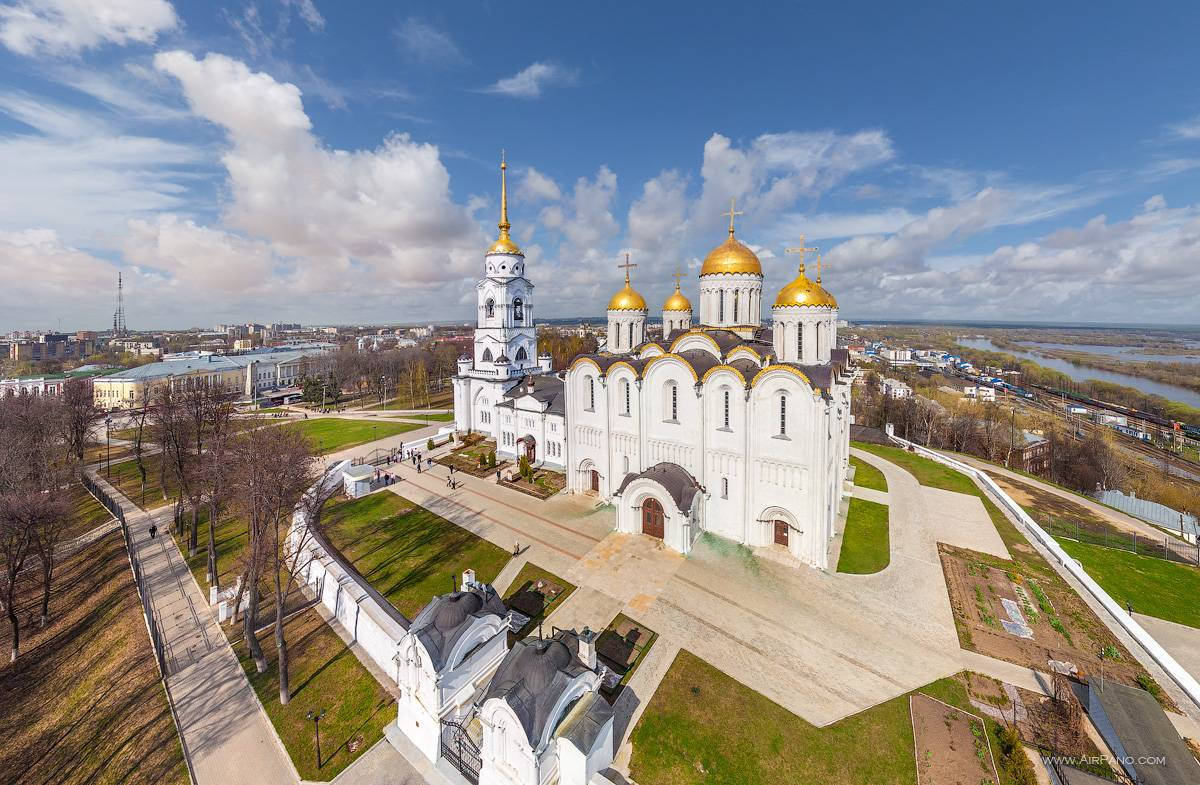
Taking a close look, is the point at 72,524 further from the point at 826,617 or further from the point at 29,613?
the point at 826,617

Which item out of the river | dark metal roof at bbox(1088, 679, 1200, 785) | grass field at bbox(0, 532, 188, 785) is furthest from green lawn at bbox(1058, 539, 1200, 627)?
the river


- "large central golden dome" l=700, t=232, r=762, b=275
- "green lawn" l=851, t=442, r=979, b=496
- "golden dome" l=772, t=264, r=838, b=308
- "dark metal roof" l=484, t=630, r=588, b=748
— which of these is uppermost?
"large central golden dome" l=700, t=232, r=762, b=275

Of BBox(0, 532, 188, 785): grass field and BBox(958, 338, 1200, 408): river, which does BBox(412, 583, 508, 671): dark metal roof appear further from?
BBox(958, 338, 1200, 408): river

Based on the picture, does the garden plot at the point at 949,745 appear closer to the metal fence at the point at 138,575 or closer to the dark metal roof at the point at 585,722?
the dark metal roof at the point at 585,722

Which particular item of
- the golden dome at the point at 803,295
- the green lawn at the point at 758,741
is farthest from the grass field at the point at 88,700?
the golden dome at the point at 803,295

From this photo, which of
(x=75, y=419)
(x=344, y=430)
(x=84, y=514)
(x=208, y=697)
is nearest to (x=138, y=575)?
(x=208, y=697)

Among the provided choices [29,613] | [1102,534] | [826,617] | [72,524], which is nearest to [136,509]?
[72,524]
